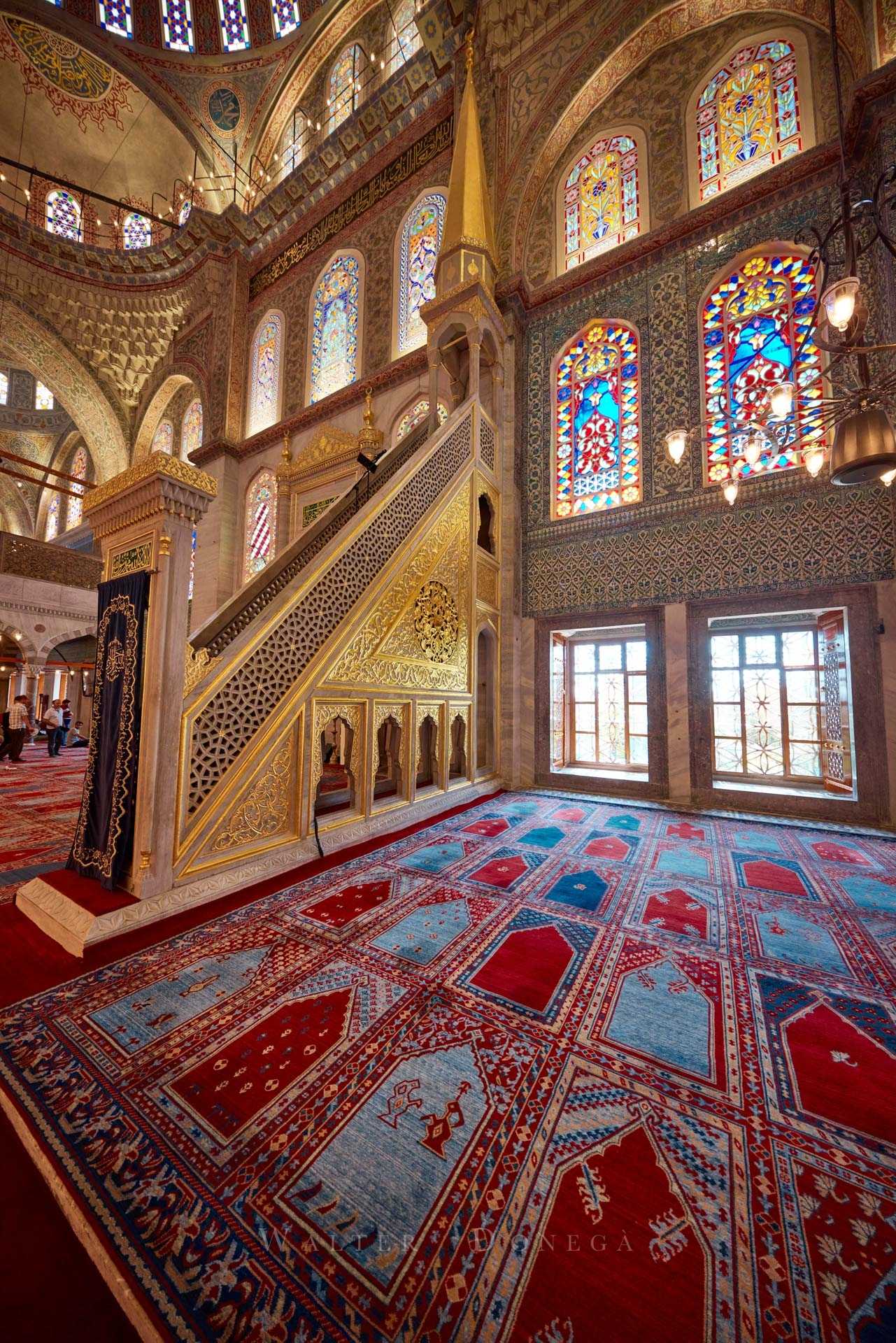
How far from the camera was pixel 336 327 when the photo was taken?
8188 millimetres

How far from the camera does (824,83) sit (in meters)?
4.71

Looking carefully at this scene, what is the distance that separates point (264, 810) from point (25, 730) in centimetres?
783

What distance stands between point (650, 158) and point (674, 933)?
26.9ft

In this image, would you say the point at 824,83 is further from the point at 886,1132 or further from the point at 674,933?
the point at 886,1132

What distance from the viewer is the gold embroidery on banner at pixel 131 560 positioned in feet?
7.40

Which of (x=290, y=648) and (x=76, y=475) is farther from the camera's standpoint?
(x=76, y=475)

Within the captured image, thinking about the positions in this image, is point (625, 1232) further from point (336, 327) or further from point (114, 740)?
point (336, 327)

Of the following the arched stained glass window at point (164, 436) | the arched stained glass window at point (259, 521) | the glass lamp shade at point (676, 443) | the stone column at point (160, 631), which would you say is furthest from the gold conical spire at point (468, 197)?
the arched stained glass window at point (164, 436)

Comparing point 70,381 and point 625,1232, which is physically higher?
point 70,381

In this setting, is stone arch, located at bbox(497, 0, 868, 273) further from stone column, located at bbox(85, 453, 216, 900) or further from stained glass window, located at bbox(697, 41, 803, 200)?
stone column, located at bbox(85, 453, 216, 900)

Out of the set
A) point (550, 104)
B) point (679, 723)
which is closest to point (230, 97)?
point (550, 104)

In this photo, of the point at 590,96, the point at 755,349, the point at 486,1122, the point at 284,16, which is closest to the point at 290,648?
the point at 486,1122

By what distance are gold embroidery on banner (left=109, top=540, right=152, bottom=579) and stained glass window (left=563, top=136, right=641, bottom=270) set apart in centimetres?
661

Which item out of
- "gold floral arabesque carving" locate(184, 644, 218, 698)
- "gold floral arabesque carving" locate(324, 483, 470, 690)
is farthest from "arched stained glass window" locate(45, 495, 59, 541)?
"gold floral arabesque carving" locate(184, 644, 218, 698)
